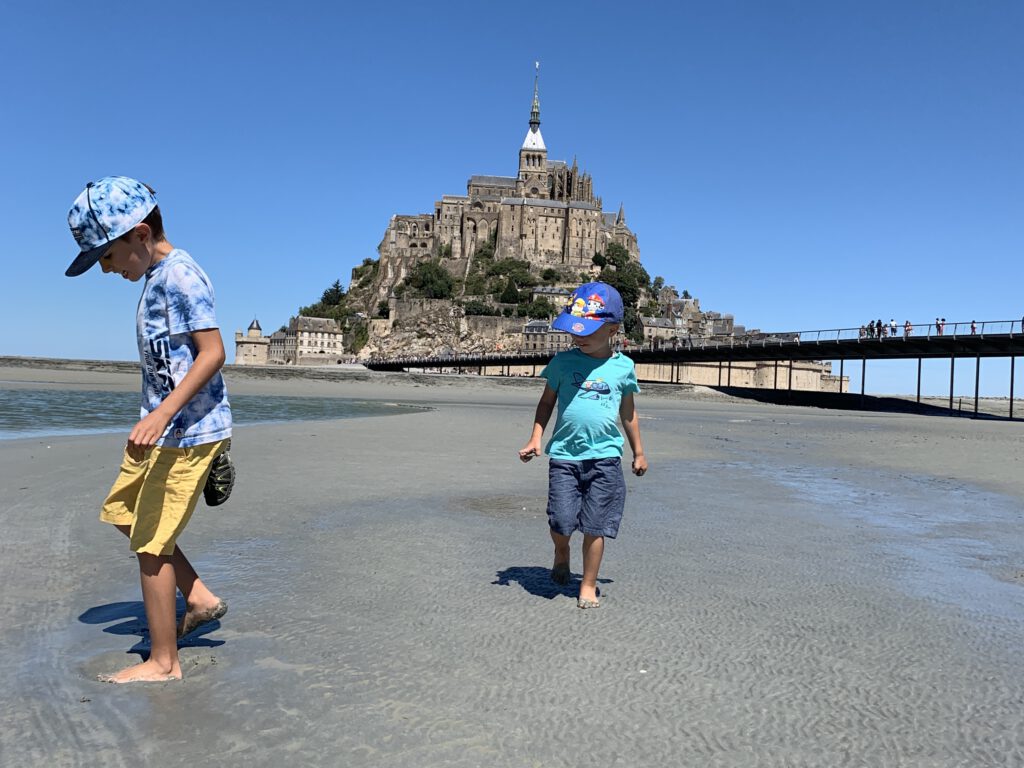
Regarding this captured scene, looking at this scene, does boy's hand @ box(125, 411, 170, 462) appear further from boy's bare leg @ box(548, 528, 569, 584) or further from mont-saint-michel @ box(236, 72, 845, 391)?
mont-saint-michel @ box(236, 72, 845, 391)

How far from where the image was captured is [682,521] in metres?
6.73

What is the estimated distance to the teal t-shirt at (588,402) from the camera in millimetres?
4367

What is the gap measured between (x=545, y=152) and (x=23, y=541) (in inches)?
5553

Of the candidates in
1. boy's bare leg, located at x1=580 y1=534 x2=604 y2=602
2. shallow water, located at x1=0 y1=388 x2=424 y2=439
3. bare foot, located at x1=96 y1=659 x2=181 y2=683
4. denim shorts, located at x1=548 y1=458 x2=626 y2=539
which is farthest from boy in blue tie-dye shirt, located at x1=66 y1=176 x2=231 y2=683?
shallow water, located at x1=0 y1=388 x2=424 y2=439

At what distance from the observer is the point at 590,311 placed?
439 cm

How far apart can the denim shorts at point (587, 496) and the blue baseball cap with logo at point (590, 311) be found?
734 mm

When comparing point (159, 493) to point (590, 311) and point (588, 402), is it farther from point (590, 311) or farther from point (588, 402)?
point (590, 311)

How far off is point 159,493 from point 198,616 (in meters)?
0.74

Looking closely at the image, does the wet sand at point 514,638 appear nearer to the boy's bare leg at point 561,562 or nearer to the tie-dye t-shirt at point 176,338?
the boy's bare leg at point 561,562

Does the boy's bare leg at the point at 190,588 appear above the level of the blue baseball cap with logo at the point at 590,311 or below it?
below

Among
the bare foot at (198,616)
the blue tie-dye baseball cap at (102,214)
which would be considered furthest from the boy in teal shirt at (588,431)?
the blue tie-dye baseball cap at (102,214)

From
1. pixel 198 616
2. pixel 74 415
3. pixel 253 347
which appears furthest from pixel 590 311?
pixel 253 347

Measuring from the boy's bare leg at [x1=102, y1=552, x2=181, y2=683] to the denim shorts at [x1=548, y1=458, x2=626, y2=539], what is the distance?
77.7 inches

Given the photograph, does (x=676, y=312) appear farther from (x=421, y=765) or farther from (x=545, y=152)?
(x=421, y=765)
